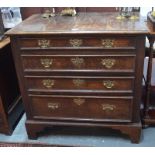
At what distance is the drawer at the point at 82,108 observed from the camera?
5.19ft

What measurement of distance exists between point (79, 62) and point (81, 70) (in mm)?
56

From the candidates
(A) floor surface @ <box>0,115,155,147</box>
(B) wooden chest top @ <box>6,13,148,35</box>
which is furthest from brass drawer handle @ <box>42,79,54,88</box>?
(A) floor surface @ <box>0,115,155,147</box>

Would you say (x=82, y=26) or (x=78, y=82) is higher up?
(x=82, y=26)

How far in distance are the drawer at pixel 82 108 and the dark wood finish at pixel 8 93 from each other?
250mm

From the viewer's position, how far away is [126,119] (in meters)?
1.62

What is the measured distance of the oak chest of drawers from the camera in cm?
139

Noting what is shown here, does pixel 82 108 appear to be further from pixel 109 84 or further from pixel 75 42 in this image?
pixel 75 42

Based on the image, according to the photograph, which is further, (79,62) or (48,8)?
(48,8)

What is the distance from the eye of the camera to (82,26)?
1.46 m

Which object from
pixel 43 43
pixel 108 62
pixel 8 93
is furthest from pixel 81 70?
pixel 8 93

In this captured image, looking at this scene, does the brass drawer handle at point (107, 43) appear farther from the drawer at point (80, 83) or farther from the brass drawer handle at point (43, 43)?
the brass drawer handle at point (43, 43)
